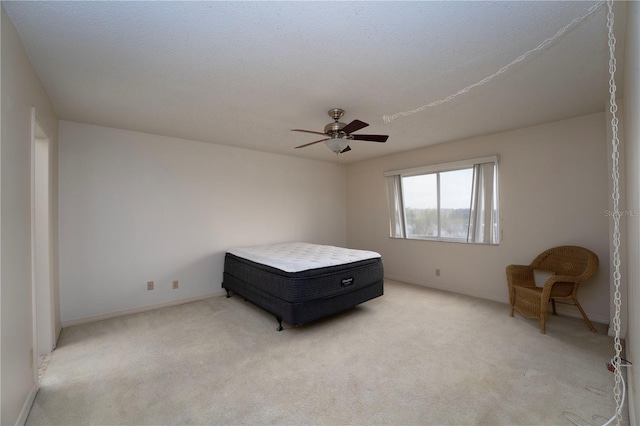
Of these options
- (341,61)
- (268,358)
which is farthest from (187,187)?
(341,61)

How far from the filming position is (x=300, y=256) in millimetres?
3514

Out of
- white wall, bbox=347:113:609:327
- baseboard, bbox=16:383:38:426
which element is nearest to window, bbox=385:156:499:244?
white wall, bbox=347:113:609:327

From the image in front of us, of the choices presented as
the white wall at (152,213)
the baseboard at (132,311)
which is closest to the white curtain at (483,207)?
the white wall at (152,213)

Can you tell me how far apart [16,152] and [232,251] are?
8.73 ft

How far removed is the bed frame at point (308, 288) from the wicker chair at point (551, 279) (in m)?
1.57

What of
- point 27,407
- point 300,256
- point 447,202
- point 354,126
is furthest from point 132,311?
point 447,202

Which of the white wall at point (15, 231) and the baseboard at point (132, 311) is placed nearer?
the white wall at point (15, 231)

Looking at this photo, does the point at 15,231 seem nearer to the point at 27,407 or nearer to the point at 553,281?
the point at 27,407

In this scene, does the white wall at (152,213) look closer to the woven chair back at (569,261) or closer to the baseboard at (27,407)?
the baseboard at (27,407)

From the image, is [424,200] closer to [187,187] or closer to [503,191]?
[503,191]

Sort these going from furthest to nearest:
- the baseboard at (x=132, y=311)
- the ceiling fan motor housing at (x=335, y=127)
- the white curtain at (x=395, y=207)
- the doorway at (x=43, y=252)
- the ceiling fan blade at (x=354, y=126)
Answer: the white curtain at (x=395, y=207) → the baseboard at (x=132, y=311) → the ceiling fan motor housing at (x=335, y=127) → the doorway at (x=43, y=252) → the ceiling fan blade at (x=354, y=126)

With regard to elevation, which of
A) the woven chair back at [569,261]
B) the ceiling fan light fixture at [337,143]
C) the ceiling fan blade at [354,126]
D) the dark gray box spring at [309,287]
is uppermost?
the ceiling fan blade at [354,126]

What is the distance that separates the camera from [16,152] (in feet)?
5.38

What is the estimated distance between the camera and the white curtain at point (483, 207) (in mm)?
3826
